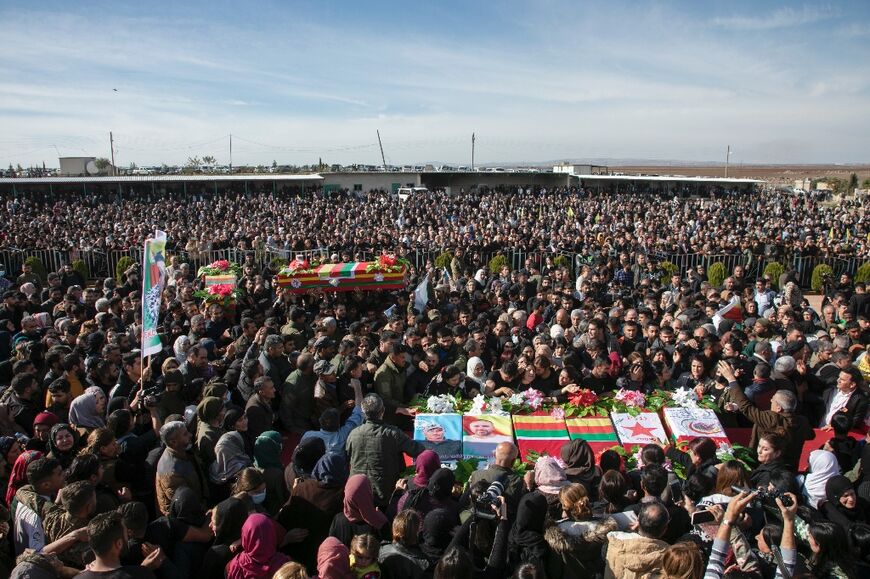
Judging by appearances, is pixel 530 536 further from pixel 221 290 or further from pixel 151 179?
pixel 151 179

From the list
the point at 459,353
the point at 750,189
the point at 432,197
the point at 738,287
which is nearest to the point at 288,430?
the point at 459,353

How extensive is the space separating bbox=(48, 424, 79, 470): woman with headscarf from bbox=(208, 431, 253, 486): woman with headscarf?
1008mm

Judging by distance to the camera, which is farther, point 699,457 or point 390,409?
point 390,409

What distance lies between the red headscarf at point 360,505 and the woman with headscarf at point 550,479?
3.80 feet

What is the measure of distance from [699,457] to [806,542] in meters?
0.91

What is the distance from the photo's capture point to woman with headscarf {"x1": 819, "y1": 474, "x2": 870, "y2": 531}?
13.0 ft

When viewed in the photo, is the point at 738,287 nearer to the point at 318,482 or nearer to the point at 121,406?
the point at 318,482

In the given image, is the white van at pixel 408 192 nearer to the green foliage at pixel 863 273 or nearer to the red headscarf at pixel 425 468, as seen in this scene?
the green foliage at pixel 863 273

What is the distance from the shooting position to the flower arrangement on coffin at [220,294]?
9.55 metres

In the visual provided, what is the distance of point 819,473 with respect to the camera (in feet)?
14.0

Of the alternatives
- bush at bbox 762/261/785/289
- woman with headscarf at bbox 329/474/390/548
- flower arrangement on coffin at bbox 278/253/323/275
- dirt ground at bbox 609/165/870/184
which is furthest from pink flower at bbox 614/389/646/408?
dirt ground at bbox 609/165/870/184

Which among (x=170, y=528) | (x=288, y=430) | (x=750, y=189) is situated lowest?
(x=288, y=430)

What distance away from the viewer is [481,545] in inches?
142

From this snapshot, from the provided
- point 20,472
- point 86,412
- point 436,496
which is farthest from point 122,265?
point 436,496
